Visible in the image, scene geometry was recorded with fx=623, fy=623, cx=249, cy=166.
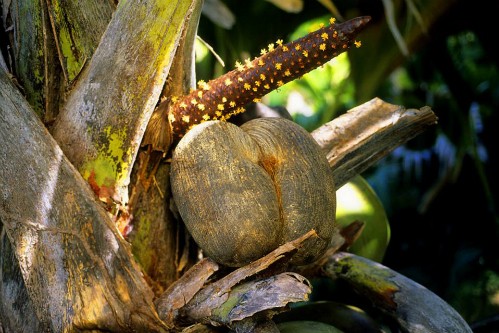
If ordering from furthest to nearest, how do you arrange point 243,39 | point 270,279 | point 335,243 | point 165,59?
point 243,39 → point 335,243 → point 165,59 → point 270,279

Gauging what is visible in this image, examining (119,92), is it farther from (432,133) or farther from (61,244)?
(432,133)

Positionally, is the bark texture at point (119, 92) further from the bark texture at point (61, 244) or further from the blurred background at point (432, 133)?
the blurred background at point (432, 133)

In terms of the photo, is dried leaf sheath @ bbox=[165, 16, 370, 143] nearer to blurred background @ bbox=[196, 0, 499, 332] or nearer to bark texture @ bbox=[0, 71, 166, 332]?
bark texture @ bbox=[0, 71, 166, 332]

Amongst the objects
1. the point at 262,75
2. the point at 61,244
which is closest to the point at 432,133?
the point at 262,75

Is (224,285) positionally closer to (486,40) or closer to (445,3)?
(445,3)

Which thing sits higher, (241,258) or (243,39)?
(243,39)

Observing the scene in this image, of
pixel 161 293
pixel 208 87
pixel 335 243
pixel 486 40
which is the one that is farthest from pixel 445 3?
pixel 161 293

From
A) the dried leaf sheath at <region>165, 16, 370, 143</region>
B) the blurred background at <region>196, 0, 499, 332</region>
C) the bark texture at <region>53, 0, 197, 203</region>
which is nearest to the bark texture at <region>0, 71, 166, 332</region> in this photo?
the bark texture at <region>53, 0, 197, 203</region>
